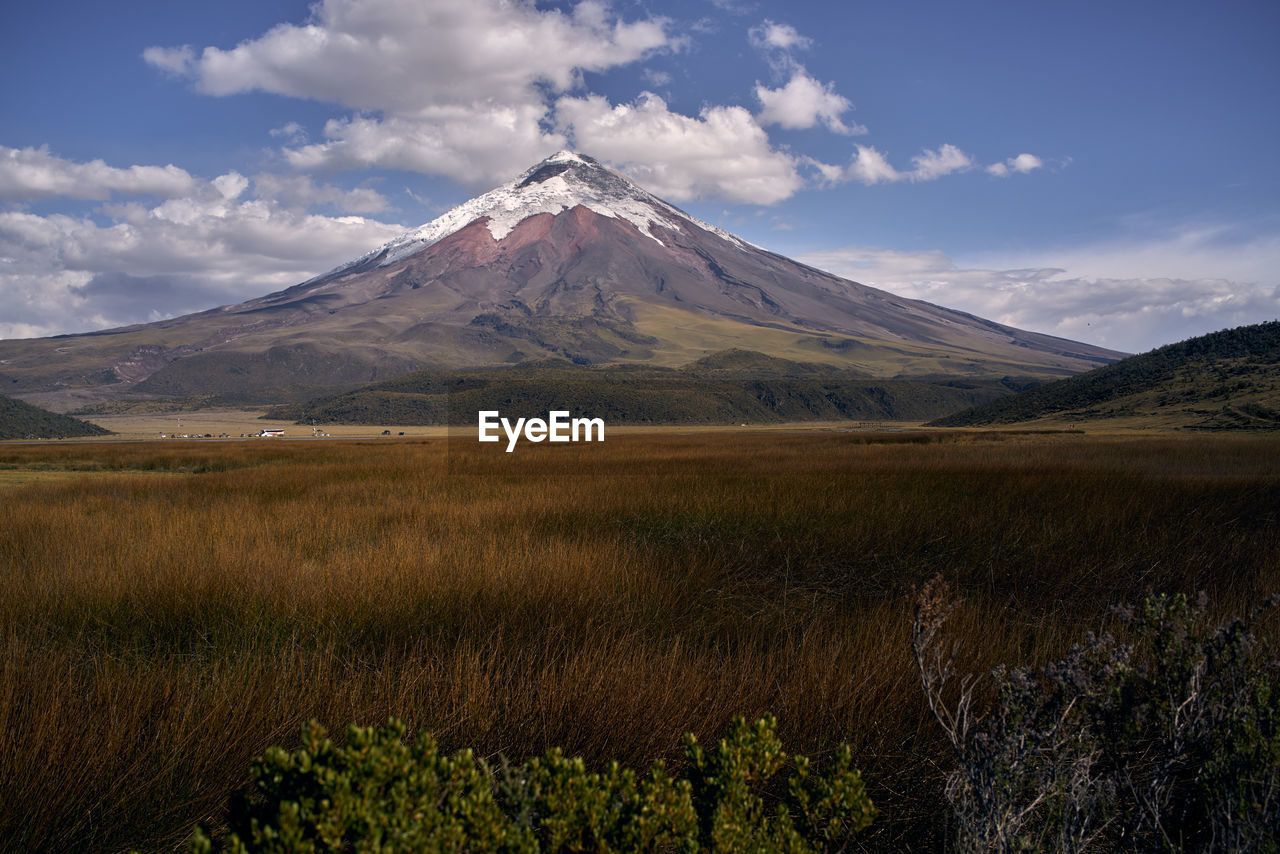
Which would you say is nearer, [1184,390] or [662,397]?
[1184,390]

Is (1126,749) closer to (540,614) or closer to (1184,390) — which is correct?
(540,614)

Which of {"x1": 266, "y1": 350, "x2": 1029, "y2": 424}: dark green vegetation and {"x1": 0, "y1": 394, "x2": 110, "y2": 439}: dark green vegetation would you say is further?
{"x1": 266, "y1": 350, "x2": 1029, "y2": 424}: dark green vegetation

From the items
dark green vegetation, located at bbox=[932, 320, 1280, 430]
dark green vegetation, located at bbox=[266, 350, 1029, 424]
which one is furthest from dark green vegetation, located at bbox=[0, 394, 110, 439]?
dark green vegetation, located at bbox=[932, 320, 1280, 430]

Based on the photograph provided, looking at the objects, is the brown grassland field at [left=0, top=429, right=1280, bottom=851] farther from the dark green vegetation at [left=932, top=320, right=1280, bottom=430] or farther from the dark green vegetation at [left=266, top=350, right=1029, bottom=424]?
the dark green vegetation at [left=266, top=350, right=1029, bottom=424]

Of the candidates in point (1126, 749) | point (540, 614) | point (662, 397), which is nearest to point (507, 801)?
point (1126, 749)

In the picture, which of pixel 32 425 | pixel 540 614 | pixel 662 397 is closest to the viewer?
pixel 540 614

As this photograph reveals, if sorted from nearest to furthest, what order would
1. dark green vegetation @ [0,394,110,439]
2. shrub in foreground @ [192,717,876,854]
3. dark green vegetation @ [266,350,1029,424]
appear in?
shrub in foreground @ [192,717,876,854]
dark green vegetation @ [0,394,110,439]
dark green vegetation @ [266,350,1029,424]

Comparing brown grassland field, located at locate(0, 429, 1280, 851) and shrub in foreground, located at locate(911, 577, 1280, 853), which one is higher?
shrub in foreground, located at locate(911, 577, 1280, 853)
